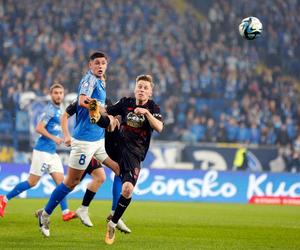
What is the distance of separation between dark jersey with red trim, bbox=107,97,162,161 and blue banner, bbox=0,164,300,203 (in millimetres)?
10378

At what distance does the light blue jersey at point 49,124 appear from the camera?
13133mm

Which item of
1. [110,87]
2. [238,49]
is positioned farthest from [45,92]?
[238,49]

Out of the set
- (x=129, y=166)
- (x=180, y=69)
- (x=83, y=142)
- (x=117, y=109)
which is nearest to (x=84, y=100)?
(x=117, y=109)

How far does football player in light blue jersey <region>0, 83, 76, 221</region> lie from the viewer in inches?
513

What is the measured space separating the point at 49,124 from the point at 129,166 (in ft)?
12.9

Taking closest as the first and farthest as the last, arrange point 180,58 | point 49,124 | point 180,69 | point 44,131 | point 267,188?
1. point 44,131
2. point 49,124
3. point 267,188
4. point 180,69
5. point 180,58

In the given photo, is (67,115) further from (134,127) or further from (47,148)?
(47,148)

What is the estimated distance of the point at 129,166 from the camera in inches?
379

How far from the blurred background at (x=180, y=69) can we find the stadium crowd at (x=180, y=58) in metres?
0.04

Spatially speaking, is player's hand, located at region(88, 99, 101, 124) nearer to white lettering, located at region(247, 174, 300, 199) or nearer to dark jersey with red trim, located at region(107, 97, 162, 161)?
dark jersey with red trim, located at region(107, 97, 162, 161)

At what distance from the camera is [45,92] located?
24.7 metres

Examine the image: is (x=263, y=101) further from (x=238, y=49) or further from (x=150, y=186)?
(x=150, y=186)

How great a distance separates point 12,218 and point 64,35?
16590 mm

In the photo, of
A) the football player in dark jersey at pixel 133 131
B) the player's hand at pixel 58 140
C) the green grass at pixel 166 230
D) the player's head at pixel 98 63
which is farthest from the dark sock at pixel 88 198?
the player's head at pixel 98 63
